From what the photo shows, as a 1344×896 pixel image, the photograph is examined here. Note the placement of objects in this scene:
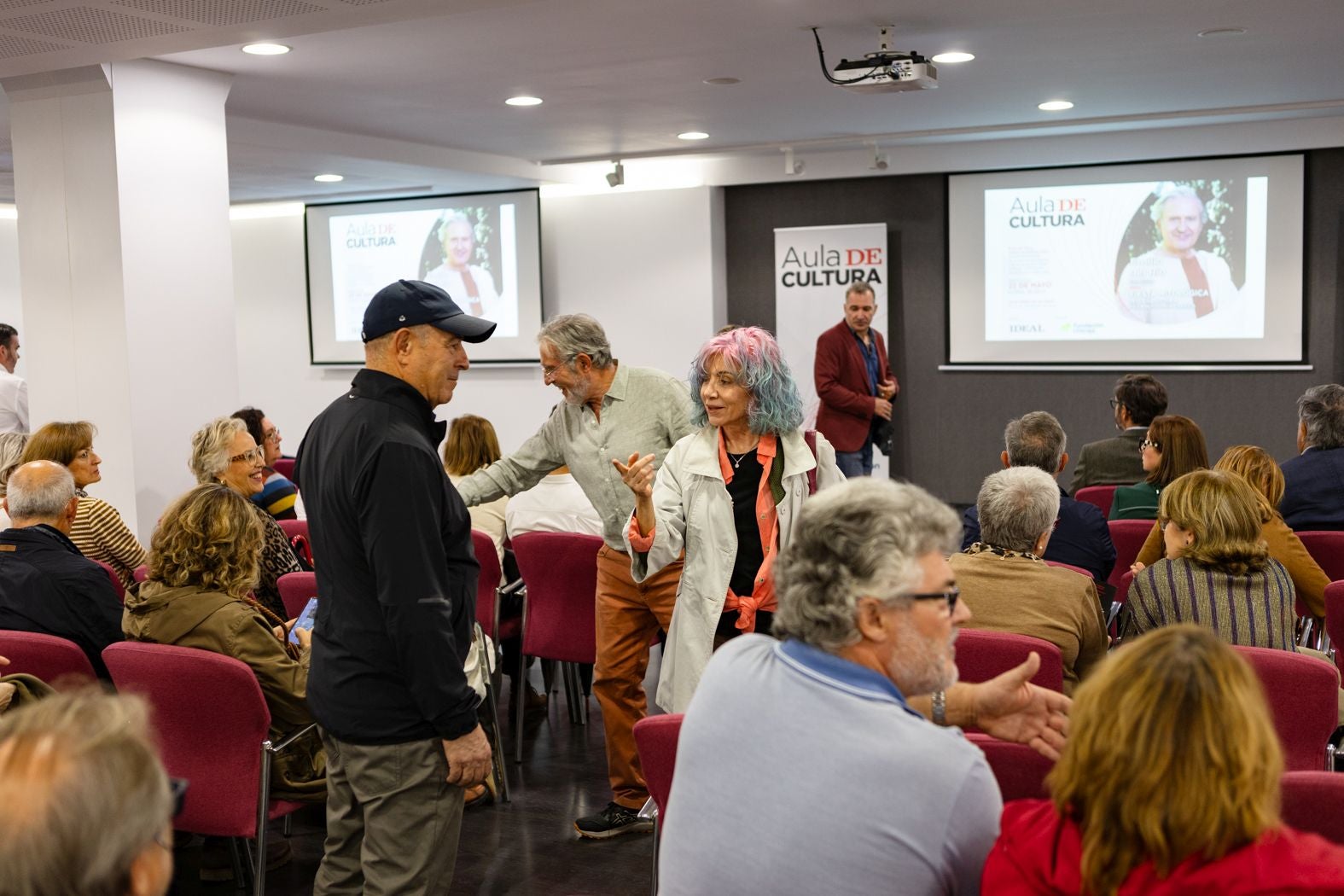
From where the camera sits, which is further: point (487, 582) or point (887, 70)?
point (887, 70)

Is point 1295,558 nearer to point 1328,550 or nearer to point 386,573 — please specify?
point 1328,550

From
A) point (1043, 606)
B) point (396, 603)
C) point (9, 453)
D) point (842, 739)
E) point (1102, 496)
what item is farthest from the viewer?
point (1102, 496)

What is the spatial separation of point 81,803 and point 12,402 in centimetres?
730

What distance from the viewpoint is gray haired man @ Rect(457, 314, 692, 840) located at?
3922mm

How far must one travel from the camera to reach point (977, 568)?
3195mm

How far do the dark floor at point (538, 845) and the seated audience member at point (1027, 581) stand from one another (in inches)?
52.4

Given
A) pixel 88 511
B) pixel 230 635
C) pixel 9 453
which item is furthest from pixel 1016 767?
pixel 9 453

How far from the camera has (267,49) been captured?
591 cm

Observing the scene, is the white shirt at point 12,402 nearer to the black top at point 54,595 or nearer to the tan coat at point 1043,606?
the black top at point 54,595

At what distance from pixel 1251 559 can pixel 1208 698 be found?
2.11 m

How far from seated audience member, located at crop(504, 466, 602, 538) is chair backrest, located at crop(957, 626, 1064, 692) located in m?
2.33

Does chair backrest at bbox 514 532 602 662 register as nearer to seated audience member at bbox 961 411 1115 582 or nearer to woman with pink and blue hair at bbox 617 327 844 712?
woman with pink and blue hair at bbox 617 327 844 712

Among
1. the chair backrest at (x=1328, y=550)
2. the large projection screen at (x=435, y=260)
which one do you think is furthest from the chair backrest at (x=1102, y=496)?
the large projection screen at (x=435, y=260)

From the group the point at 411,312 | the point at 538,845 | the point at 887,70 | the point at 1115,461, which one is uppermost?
the point at 887,70
